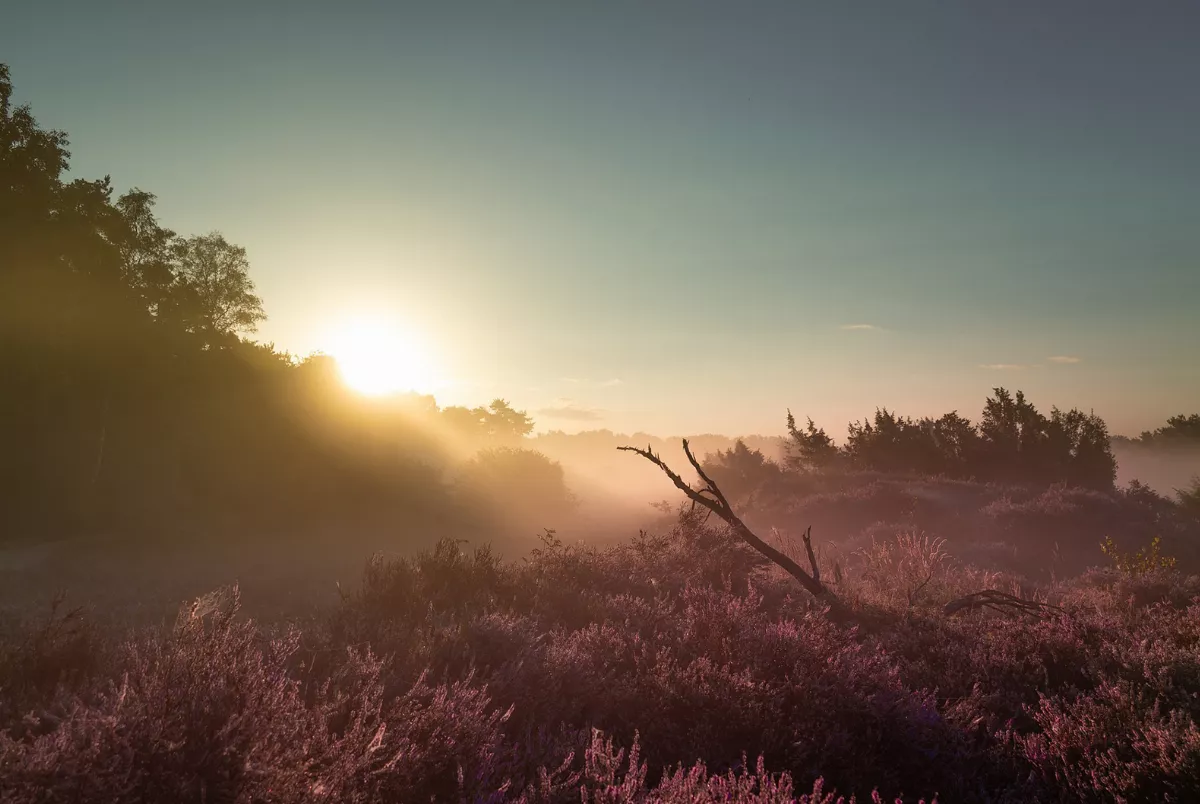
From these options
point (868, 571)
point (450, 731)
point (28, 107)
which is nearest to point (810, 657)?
point (450, 731)

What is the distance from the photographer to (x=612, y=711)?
4.13 m

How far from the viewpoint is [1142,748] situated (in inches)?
130

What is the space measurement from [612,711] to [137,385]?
2701 cm

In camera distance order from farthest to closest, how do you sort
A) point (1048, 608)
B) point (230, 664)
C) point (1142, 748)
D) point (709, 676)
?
point (1048, 608), point (709, 676), point (1142, 748), point (230, 664)

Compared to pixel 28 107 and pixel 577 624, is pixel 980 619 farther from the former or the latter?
pixel 28 107

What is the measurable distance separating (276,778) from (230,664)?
1021mm

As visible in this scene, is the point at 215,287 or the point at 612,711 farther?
the point at 215,287

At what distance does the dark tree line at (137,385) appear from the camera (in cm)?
1911

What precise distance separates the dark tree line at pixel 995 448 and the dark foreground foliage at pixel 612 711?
2382 centimetres

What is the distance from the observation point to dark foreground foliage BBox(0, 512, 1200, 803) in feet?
7.95

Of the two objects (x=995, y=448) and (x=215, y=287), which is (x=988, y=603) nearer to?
(x=995, y=448)

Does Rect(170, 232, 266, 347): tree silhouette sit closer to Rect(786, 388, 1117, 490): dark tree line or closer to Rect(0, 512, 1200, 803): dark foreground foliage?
Rect(0, 512, 1200, 803): dark foreground foliage

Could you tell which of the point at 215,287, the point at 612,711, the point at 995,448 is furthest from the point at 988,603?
the point at 215,287

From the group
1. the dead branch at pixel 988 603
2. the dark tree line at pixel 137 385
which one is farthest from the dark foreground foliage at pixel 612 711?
the dark tree line at pixel 137 385
